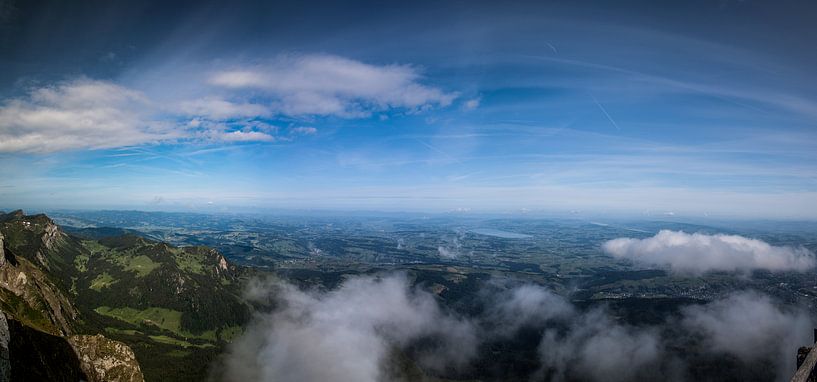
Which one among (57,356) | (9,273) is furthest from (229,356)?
(57,356)

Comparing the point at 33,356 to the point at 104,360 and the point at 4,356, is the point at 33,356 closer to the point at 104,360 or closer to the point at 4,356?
the point at 4,356

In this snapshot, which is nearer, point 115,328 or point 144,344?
point 144,344

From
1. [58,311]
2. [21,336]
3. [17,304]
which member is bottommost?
[58,311]

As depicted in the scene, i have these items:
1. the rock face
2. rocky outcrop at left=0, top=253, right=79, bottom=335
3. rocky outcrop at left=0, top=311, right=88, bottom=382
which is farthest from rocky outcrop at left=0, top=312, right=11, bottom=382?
rocky outcrop at left=0, top=253, right=79, bottom=335

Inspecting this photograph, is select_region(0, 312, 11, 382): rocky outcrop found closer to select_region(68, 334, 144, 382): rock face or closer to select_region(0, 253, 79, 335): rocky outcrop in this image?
select_region(68, 334, 144, 382): rock face

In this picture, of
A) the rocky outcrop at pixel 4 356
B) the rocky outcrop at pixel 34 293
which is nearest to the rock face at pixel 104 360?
the rocky outcrop at pixel 34 293

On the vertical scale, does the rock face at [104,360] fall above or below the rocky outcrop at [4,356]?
below

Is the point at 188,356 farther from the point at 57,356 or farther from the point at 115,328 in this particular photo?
the point at 57,356

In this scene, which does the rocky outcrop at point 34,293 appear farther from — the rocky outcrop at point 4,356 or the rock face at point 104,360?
the rocky outcrop at point 4,356
